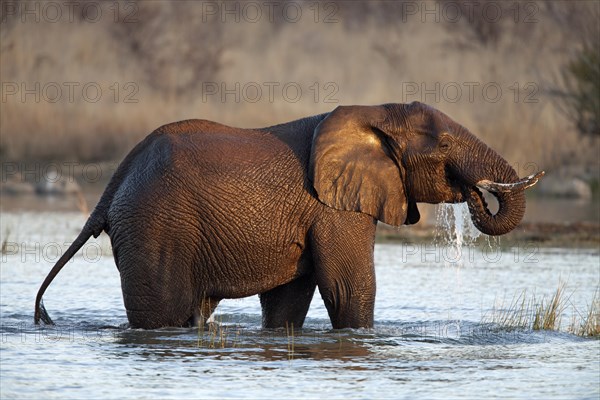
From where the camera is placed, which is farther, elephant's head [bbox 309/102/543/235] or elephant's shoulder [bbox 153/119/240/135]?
elephant's shoulder [bbox 153/119/240/135]

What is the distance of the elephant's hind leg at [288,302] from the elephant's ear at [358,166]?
74cm

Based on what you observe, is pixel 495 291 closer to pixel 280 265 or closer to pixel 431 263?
pixel 431 263

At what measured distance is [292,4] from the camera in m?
42.3

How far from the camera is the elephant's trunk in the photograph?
928 cm

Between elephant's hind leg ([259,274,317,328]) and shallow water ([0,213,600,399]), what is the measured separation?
0.36ft

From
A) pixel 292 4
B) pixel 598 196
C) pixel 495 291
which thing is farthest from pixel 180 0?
pixel 495 291

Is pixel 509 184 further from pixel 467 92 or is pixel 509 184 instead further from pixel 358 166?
pixel 467 92

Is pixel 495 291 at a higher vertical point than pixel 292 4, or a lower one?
lower

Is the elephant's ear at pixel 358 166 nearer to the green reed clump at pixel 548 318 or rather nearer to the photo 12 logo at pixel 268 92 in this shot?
the green reed clump at pixel 548 318

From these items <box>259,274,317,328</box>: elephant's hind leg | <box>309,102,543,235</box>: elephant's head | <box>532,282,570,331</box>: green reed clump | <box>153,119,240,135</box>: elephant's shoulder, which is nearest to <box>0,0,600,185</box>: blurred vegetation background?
<box>532,282,570,331</box>: green reed clump

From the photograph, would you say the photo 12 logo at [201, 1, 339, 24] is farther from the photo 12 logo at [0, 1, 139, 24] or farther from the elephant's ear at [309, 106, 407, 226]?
the elephant's ear at [309, 106, 407, 226]

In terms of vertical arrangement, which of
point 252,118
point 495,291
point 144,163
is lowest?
point 495,291

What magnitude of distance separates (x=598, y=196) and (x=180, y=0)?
57.4 ft

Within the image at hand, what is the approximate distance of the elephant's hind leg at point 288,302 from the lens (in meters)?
9.77
